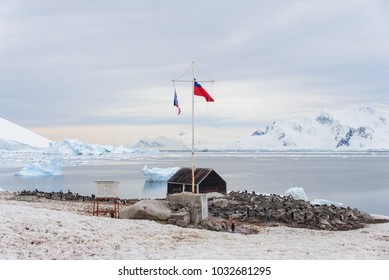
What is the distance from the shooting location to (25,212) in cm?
1605

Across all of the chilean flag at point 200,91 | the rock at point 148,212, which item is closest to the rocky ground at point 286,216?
the rock at point 148,212

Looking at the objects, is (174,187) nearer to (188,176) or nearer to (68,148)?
(188,176)

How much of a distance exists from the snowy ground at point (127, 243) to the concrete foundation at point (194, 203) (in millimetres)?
3281

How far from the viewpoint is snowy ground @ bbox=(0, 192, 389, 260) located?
491 inches

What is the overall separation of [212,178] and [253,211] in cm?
1199

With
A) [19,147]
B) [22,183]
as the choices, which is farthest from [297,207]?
[19,147]

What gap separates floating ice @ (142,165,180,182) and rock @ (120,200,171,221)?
45.4 m

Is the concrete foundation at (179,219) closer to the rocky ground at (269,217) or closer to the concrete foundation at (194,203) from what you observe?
the rocky ground at (269,217)

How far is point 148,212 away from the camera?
68.6 feet

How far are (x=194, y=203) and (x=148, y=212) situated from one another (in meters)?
2.31

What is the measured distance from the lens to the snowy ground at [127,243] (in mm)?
12461

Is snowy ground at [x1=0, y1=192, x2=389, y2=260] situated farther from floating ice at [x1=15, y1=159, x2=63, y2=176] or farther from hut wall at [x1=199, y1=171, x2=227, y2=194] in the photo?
floating ice at [x1=15, y1=159, x2=63, y2=176]

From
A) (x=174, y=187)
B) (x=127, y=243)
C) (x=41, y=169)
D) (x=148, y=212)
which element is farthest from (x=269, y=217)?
(x=41, y=169)

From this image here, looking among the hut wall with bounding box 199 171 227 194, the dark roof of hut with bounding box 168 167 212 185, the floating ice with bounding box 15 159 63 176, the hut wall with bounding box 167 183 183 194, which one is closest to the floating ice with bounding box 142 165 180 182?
the floating ice with bounding box 15 159 63 176
